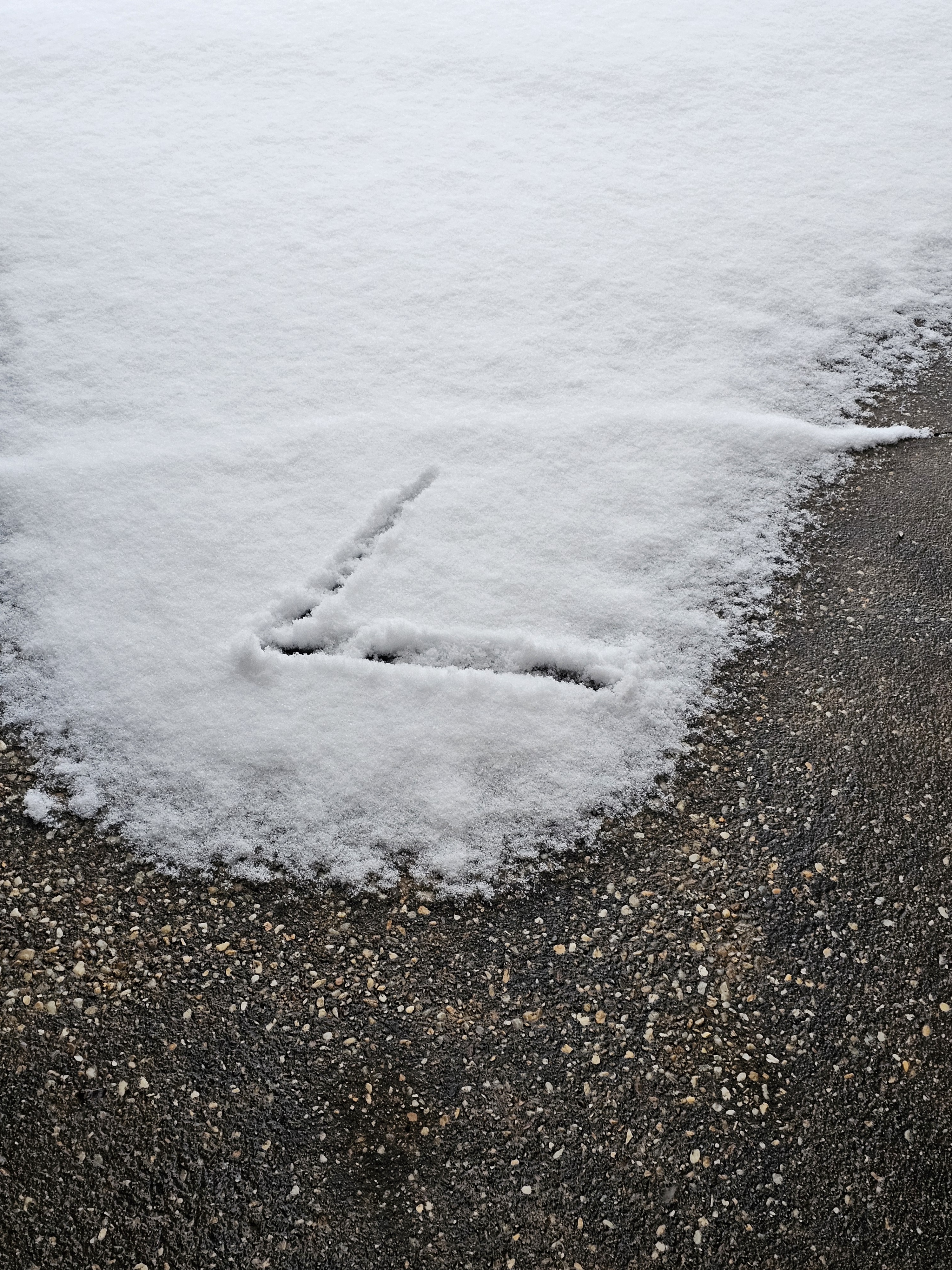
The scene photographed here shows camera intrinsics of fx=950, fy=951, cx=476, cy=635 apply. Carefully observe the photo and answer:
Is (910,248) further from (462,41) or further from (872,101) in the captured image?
(462,41)

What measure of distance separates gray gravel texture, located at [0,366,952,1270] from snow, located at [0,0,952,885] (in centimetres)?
13

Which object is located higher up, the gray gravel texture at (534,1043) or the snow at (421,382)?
the snow at (421,382)

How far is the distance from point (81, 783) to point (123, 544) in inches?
25.0

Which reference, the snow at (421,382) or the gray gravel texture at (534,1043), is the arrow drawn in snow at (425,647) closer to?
the snow at (421,382)

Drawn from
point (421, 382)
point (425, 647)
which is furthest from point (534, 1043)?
point (421, 382)

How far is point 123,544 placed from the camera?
2162mm

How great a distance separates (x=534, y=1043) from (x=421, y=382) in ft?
5.75

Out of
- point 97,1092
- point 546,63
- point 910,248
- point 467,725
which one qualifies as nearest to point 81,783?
point 97,1092

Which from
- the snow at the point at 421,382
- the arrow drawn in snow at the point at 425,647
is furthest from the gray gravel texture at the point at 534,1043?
the arrow drawn in snow at the point at 425,647

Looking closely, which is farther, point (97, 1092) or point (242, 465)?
point (242, 465)

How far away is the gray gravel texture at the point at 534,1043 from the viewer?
1.27 meters

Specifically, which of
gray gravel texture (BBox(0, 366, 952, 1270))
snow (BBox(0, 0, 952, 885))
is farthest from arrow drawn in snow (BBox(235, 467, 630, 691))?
gray gravel texture (BBox(0, 366, 952, 1270))

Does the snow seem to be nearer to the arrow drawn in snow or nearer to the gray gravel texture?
the arrow drawn in snow

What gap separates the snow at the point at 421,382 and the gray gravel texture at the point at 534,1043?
13 centimetres
